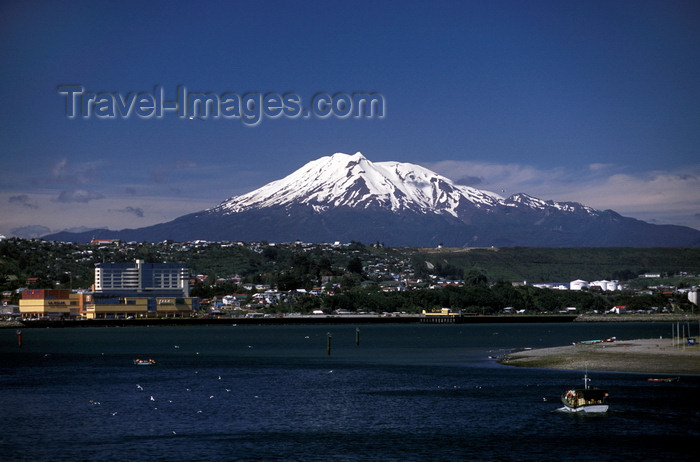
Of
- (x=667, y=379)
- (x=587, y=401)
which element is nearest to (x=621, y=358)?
(x=667, y=379)

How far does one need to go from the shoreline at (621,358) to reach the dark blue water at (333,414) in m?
3.64

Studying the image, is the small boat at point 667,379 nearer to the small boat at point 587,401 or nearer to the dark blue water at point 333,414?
the dark blue water at point 333,414

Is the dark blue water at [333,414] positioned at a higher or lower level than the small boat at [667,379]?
lower

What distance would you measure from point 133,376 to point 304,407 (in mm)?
25930

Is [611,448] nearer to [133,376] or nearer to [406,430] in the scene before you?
[406,430]

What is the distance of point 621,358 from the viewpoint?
267 ft

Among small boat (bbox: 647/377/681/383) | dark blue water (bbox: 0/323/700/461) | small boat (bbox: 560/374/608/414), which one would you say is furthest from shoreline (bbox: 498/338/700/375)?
small boat (bbox: 560/374/608/414)

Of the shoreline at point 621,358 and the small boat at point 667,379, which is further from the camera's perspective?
the shoreline at point 621,358

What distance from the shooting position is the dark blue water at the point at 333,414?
4300 centimetres

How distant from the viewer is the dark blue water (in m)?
43.0

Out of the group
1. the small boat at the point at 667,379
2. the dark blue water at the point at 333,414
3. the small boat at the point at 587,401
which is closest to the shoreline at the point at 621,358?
the dark blue water at the point at 333,414

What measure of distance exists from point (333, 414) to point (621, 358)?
1457 inches

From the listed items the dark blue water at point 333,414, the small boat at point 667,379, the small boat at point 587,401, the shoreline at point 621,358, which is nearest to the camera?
the dark blue water at point 333,414

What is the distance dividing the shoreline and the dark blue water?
11.9 ft
